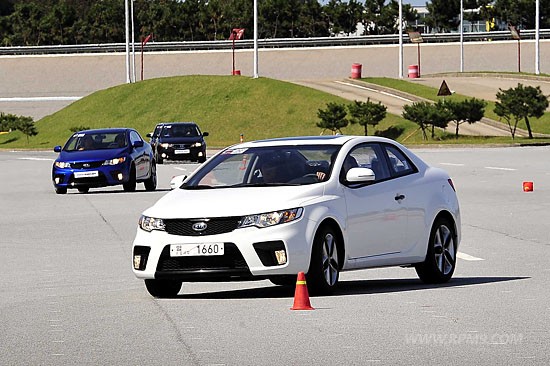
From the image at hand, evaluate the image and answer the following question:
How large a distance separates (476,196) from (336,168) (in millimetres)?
15690

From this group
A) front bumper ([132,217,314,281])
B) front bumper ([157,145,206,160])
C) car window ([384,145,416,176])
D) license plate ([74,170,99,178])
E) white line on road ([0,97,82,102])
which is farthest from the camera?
white line on road ([0,97,82,102])

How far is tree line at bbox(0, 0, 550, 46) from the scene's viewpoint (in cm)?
13762

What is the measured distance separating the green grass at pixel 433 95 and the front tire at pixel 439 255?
5431 centimetres

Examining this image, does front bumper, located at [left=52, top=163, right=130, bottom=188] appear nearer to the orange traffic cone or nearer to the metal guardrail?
the orange traffic cone

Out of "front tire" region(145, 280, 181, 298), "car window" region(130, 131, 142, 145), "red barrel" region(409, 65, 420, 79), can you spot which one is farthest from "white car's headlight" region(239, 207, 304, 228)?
"red barrel" region(409, 65, 420, 79)

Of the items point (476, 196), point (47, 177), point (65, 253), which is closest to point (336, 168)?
point (65, 253)

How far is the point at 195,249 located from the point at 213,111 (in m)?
70.6

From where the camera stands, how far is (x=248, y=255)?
12102 mm

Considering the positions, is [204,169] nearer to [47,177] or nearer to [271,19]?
[47,177]

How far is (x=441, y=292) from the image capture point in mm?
12969

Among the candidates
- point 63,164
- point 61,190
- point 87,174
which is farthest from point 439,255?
point 61,190

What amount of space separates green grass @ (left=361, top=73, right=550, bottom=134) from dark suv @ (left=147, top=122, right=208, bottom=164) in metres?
22.3

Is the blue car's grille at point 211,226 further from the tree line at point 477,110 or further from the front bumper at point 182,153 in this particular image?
the tree line at point 477,110

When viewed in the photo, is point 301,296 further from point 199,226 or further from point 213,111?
point 213,111
